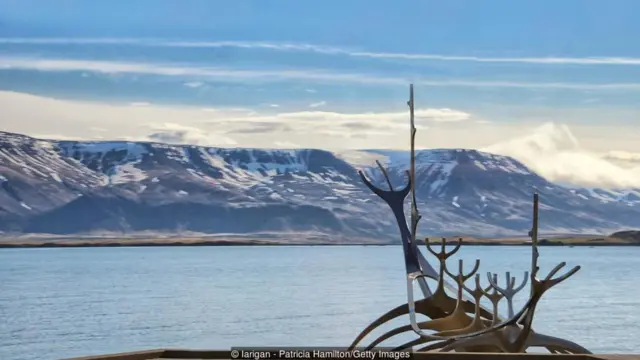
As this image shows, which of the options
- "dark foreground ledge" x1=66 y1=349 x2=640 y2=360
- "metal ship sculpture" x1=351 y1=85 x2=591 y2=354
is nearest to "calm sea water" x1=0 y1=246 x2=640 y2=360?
"metal ship sculpture" x1=351 y1=85 x2=591 y2=354

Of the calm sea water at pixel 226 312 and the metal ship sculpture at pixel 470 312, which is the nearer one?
the metal ship sculpture at pixel 470 312

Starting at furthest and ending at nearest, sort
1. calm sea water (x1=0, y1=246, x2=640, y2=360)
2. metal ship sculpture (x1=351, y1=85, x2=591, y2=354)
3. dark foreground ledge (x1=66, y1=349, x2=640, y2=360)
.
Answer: calm sea water (x1=0, y1=246, x2=640, y2=360)
metal ship sculpture (x1=351, y1=85, x2=591, y2=354)
dark foreground ledge (x1=66, y1=349, x2=640, y2=360)

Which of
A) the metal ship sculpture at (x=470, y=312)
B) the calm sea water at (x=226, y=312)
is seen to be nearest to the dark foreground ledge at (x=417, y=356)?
the metal ship sculpture at (x=470, y=312)

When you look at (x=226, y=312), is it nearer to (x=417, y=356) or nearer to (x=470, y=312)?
(x=470, y=312)

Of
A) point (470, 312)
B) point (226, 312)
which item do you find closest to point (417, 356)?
point (470, 312)

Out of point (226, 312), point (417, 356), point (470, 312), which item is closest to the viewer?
point (417, 356)

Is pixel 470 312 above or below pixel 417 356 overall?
above

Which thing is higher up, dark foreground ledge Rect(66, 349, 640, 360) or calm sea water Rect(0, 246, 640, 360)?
dark foreground ledge Rect(66, 349, 640, 360)

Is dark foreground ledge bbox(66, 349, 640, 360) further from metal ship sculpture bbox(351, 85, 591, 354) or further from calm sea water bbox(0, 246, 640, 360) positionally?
calm sea water bbox(0, 246, 640, 360)

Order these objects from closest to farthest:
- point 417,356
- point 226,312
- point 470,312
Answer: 1. point 417,356
2. point 470,312
3. point 226,312

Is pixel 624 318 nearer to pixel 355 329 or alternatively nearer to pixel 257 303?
pixel 355 329

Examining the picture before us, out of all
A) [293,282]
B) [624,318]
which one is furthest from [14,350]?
[293,282]

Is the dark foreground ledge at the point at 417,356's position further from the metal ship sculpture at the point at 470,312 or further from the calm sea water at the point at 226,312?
the calm sea water at the point at 226,312

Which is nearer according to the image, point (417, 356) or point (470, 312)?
point (417, 356)
